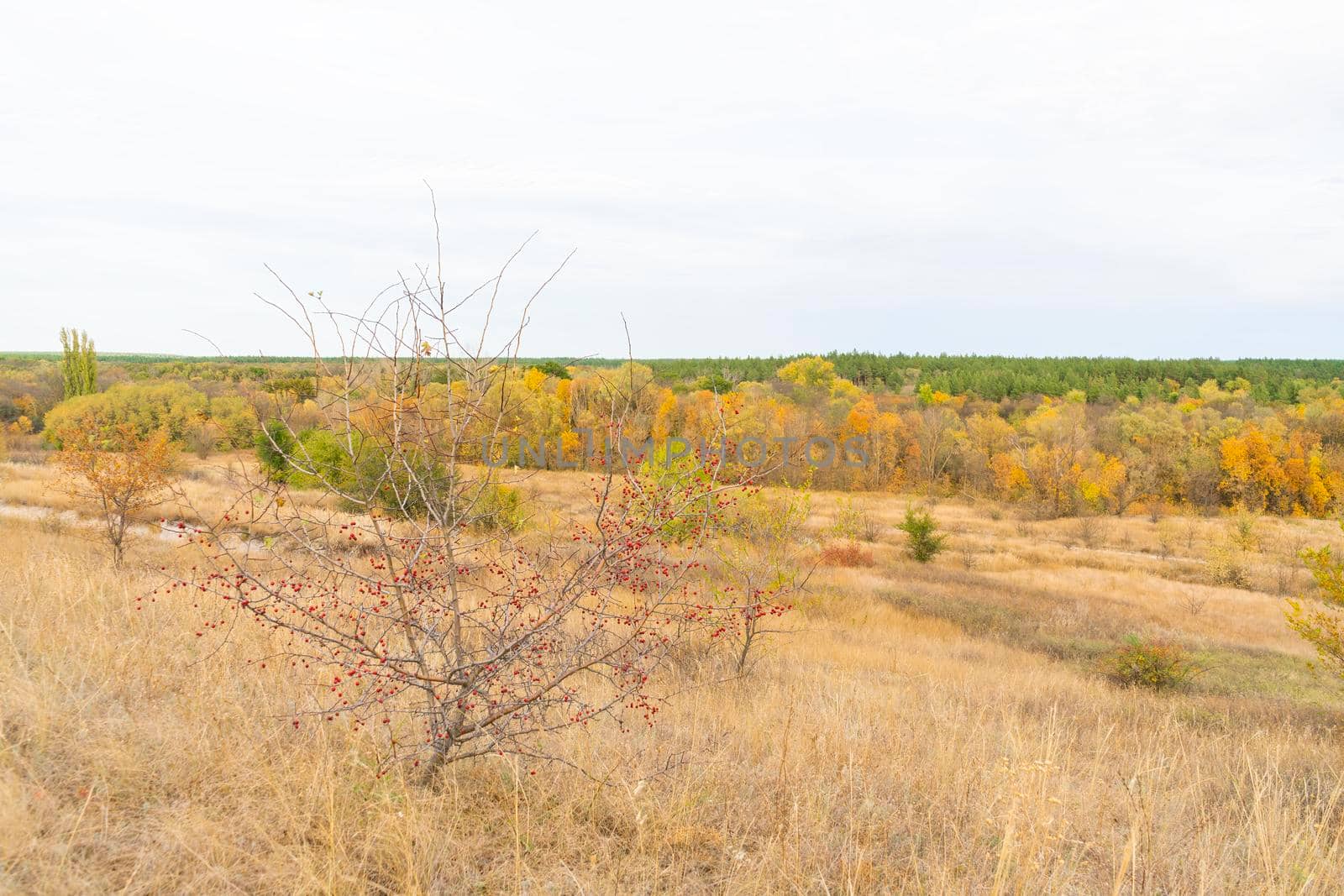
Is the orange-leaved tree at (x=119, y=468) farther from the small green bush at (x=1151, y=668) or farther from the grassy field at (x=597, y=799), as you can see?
the small green bush at (x=1151, y=668)

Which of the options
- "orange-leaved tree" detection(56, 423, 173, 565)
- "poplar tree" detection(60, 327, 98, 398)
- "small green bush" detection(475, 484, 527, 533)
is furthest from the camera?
"poplar tree" detection(60, 327, 98, 398)

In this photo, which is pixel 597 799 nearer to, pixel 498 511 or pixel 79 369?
pixel 498 511

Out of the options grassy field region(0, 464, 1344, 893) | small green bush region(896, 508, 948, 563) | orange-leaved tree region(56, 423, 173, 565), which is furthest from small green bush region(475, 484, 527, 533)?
small green bush region(896, 508, 948, 563)

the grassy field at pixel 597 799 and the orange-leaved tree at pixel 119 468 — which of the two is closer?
the grassy field at pixel 597 799

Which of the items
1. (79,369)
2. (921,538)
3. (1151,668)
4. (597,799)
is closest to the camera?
Answer: (597,799)

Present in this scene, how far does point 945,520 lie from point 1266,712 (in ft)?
120

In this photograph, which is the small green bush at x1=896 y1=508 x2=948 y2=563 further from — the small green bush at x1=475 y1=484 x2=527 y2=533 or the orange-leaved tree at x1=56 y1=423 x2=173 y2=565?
the small green bush at x1=475 y1=484 x2=527 y2=533

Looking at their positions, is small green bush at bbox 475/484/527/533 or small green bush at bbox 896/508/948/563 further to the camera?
small green bush at bbox 896/508/948/563

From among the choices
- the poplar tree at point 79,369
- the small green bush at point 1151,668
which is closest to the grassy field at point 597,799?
the small green bush at point 1151,668

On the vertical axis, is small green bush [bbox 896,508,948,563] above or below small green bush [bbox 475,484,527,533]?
below

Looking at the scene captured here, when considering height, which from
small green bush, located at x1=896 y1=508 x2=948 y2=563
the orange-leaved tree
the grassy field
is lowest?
small green bush, located at x1=896 y1=508 x2=948 y2=563

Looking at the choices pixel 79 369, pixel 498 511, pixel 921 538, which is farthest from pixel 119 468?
pixel 79 369

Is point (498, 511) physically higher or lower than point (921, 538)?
higher

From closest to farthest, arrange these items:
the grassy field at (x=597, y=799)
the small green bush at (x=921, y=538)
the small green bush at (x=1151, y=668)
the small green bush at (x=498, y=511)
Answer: the grassy field at (x=597, y=799), the small green bush at (x=498, y=511), the small green bush at (x=1151, y=668), the small green bush at (x=921, y=538)
